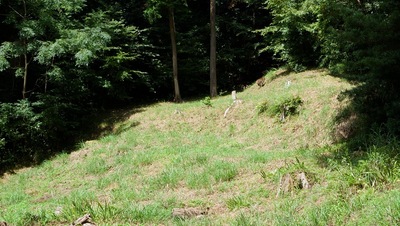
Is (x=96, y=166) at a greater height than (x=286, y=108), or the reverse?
(x=286, y=108)

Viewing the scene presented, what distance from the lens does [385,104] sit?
7.86 m

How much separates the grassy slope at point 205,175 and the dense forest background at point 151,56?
151 centimetres

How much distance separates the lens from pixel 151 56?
19406 millimetres

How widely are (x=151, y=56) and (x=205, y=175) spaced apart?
1241 centimetres

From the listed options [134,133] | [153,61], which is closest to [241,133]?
[134,133]

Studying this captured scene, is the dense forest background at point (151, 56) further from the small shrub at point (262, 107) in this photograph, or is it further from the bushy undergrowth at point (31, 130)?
the small shrub at point (262, 107)

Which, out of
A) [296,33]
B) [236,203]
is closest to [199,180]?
[236,203]

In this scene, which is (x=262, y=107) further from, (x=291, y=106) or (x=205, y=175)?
(x=205, y=175)

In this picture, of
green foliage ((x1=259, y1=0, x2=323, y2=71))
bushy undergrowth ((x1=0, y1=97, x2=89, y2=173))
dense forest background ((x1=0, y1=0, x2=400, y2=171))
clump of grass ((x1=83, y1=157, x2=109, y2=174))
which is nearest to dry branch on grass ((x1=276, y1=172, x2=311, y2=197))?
dense forest background ((x1=0, y1=0, x2=400, y2=171))

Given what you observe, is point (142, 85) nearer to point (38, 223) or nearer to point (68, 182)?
point (68, 182)

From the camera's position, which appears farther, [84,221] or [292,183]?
→ [292,183]

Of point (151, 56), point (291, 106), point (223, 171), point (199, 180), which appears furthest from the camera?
point (151, 56)

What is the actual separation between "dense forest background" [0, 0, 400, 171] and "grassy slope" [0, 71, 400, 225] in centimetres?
151

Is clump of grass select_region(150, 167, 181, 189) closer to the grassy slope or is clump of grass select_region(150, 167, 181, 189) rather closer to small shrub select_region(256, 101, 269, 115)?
the grassy slope
